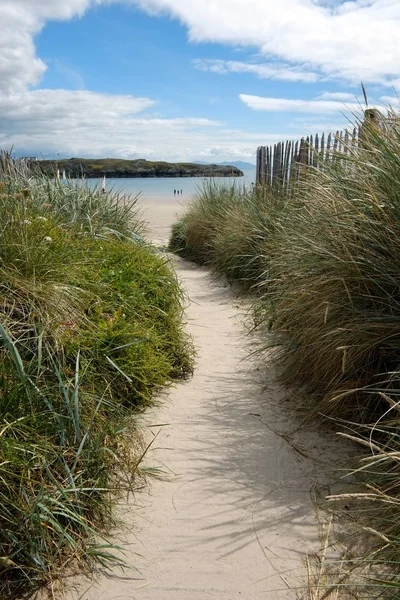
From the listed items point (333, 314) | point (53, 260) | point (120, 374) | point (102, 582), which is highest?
point (53, 260)

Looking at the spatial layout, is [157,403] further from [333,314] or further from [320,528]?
[320,528]

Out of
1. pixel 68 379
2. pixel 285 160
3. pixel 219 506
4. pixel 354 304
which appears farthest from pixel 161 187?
pixel 219 506

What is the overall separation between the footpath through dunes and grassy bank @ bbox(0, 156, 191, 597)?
0.15 meters

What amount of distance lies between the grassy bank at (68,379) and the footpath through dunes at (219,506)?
0.15 m

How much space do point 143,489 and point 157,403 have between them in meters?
1.02

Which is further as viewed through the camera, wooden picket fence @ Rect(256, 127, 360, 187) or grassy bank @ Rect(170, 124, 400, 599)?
wooden picket fence @ Rect(256, 127, 360, 187)

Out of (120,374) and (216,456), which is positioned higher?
(120,374)

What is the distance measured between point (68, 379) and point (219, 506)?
103cm

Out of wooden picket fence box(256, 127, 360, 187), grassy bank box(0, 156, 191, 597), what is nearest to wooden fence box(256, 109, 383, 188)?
wooden picket fence box(256, 127, 360, 187)

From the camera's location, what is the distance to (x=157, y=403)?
12.5 ft

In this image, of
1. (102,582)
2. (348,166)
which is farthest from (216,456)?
(348,166)

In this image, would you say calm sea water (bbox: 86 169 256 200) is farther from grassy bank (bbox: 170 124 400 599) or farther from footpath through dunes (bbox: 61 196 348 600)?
footpath through dunes (bbox: 61 196 348 600)

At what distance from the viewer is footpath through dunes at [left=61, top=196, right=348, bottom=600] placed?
220 cm

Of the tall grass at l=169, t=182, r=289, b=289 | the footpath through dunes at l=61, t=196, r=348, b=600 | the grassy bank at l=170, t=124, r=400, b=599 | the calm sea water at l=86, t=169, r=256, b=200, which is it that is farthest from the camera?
the calm sea water at l=86, t=169, r=256, b=200
